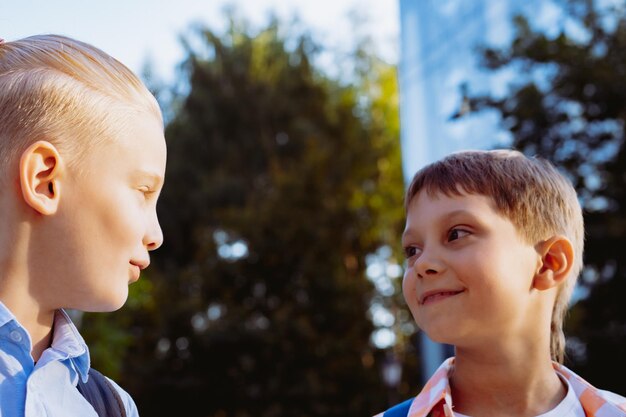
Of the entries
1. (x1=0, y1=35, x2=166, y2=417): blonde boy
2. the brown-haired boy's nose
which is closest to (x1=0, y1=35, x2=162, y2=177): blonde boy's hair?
(x1=0, y1=35, x2=166, y2=417): blonde boy

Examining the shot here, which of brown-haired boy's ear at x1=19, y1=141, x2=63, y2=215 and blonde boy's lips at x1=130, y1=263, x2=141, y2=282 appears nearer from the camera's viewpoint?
brown-haired boy's ear at x1=19, y1=141, x2=63, y2=215

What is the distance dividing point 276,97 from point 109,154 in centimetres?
1578

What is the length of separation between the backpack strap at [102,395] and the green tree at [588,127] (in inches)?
305

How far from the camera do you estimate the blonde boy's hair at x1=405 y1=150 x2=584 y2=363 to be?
183cm

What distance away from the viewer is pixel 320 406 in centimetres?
1304

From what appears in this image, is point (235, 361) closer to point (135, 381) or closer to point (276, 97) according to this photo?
point (135, 381)

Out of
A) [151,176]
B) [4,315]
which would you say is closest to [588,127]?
[151,176]

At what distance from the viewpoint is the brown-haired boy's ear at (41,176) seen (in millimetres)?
1255

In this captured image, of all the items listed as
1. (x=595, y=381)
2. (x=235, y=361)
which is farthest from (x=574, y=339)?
(x=235, y=361)

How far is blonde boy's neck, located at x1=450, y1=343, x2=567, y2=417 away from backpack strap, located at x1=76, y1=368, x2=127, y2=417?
28.6 inches

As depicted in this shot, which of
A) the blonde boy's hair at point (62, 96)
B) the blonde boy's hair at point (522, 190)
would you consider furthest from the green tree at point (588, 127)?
the blonde boy's hair at point (62, 96)

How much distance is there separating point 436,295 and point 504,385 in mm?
240

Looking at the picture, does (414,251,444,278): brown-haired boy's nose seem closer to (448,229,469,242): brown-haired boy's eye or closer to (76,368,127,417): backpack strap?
(448,229,469,242): brown-haired boy's eye

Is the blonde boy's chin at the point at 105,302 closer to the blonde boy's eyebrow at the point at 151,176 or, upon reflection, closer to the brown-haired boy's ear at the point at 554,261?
the blonde boy's eyebrow at the point at 151,176
